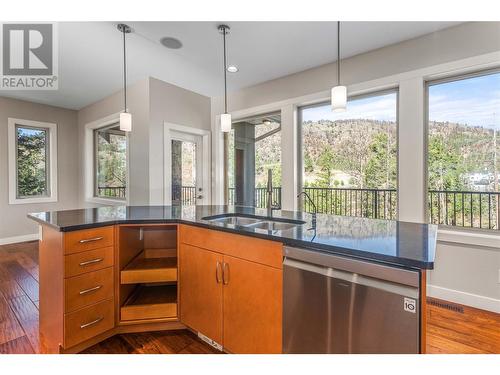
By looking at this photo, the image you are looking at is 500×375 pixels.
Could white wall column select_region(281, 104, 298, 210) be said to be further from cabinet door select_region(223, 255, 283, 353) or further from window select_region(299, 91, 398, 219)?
cabinet door select_region(223, 255, 283, 353)

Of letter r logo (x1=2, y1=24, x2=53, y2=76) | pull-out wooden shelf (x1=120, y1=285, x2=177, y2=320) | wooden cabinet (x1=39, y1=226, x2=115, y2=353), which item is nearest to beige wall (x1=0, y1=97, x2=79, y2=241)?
letter r logo (x1=2, y1=24, x2=53, y2=76)

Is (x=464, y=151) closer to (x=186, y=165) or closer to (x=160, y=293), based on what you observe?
(x=160, y=293)

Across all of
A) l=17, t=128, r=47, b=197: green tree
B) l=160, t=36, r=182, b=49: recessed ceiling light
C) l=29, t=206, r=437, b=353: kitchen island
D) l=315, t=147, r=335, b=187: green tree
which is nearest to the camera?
l=29, t=206, r=437, b=353: kitchen island

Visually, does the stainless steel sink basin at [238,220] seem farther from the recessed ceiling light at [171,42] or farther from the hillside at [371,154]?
the recessed ceiling light at [171,42]

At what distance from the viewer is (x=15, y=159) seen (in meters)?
4.68

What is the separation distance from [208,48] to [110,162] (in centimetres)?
311

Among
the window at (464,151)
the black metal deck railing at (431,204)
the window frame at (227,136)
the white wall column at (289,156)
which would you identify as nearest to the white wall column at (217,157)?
the window frame at (227,136)

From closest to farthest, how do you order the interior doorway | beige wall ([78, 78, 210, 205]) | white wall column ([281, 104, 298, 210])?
white wall column ([281, 104, 298, 210]) < beige wall ([78, 78, 210, 205]) < the interior doorway

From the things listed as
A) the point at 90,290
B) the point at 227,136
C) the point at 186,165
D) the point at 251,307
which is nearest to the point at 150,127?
the point at 186,165

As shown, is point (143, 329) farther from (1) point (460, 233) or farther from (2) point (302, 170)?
(1) point (460, 233)

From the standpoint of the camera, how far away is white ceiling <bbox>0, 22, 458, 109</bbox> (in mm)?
2529

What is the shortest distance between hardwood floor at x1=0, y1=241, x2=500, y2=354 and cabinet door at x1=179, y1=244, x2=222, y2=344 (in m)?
0.18

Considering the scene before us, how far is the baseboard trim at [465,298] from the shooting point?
235 cm

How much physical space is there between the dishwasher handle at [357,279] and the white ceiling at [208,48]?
2223 mm
